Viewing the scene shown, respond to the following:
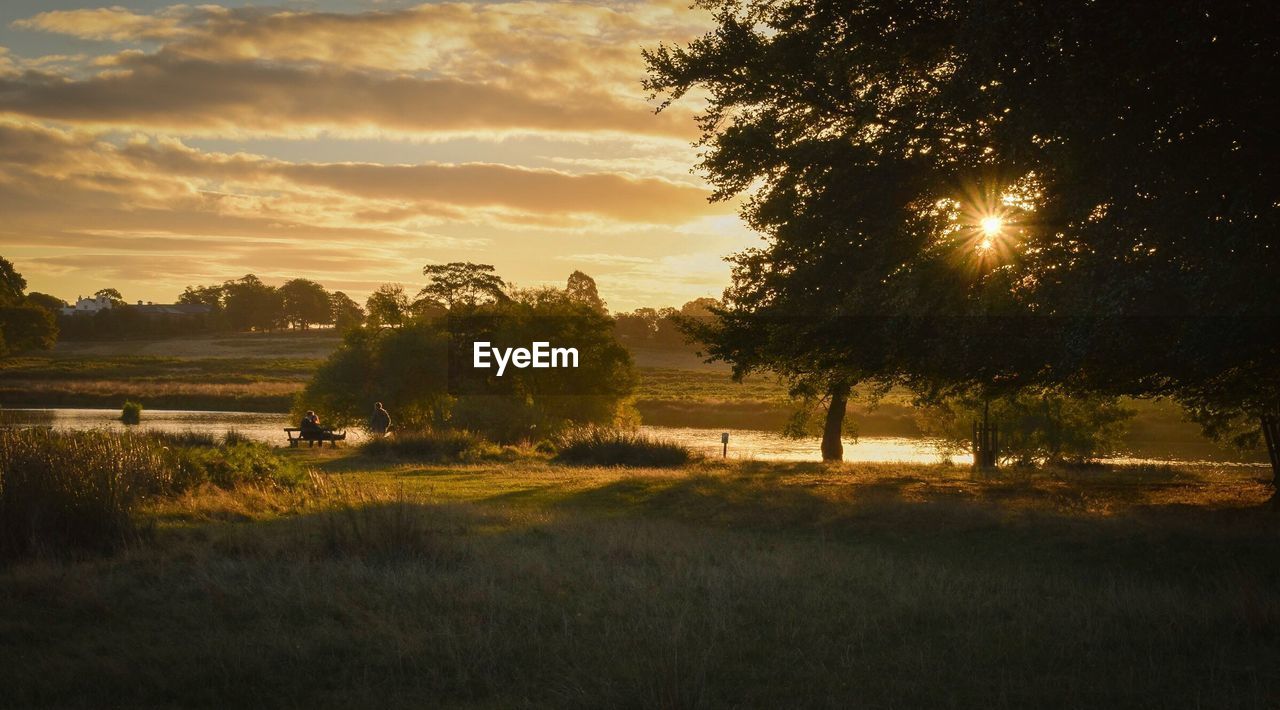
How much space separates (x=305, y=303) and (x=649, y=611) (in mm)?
155592

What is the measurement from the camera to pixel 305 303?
156 metres

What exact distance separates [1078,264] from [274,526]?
11.5m

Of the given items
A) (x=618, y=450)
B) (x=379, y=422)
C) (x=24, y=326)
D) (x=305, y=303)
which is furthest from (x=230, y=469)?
(x=305, y=303)

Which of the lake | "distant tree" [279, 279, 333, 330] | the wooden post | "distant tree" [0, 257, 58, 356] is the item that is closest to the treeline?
"distant tree" [279, 279, 333, 330]

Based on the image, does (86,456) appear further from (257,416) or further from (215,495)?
(257,416)

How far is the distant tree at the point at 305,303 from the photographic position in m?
156

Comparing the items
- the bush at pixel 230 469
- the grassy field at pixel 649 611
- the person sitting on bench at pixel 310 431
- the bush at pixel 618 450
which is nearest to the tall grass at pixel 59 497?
the grassy field at pixel 649 611

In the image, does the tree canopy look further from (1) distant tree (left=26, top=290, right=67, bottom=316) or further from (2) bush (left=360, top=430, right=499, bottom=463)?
(1) distant tree (left=26, top=290, right=67, bottom=316)

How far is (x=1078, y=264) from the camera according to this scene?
1316 cm

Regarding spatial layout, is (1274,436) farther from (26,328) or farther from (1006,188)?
(26,328)

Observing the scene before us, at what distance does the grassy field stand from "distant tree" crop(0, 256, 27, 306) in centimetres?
10783

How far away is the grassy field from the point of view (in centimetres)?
742

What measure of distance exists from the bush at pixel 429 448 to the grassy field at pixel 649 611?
16.2 meters

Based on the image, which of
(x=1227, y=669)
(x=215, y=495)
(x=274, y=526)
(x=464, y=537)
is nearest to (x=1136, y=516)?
(x=1227, y=669)
